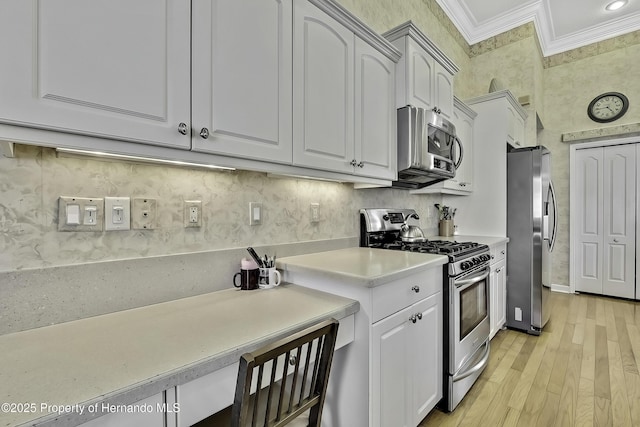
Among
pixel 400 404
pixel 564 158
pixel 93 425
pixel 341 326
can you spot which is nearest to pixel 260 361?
pixel 93 425

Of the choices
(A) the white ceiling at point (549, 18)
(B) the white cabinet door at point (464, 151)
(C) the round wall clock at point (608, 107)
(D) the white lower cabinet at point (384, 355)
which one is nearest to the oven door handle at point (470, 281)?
(D) the white lower cabinet at point (384, 355)

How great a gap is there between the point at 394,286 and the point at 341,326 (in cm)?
32

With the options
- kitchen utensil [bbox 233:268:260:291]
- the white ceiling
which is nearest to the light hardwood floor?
kitchen utensil [bbox 233:268:260:291]

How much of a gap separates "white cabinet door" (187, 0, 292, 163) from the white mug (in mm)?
532

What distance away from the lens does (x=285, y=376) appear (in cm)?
79

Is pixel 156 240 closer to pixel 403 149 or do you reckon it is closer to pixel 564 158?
pixel 403 149

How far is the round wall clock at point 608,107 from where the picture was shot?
12.9 feet

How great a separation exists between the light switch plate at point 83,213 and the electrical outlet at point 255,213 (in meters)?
0.61

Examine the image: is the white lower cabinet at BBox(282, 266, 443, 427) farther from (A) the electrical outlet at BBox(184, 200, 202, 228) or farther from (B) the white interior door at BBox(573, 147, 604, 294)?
(B) the white interior door at BBox(573, 147, 604, 294)

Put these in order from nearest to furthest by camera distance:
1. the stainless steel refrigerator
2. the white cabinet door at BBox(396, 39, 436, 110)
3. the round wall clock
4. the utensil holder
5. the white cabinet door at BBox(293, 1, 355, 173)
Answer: the white cabinet door at BBox(293, 1, 355, 173) < the white cabinet door at BBox(396, 39, 436, 110) < the stainless steel refrigerator < the utensil holder < the round wall clock

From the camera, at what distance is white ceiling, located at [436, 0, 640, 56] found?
349 cm

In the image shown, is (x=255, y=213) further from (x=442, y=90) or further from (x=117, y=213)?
(x=442, y=90)

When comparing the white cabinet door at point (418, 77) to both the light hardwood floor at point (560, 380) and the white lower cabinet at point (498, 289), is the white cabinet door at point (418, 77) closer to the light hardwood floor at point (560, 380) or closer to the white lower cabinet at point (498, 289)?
the white lower cabinet at point (498, 289)

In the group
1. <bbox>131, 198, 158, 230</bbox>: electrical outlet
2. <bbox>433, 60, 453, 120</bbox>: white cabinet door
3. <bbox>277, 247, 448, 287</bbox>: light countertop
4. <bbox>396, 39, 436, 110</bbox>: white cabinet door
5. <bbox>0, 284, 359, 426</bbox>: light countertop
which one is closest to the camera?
<bbox>0, 284, 359, 426</bbox>: light countertop
